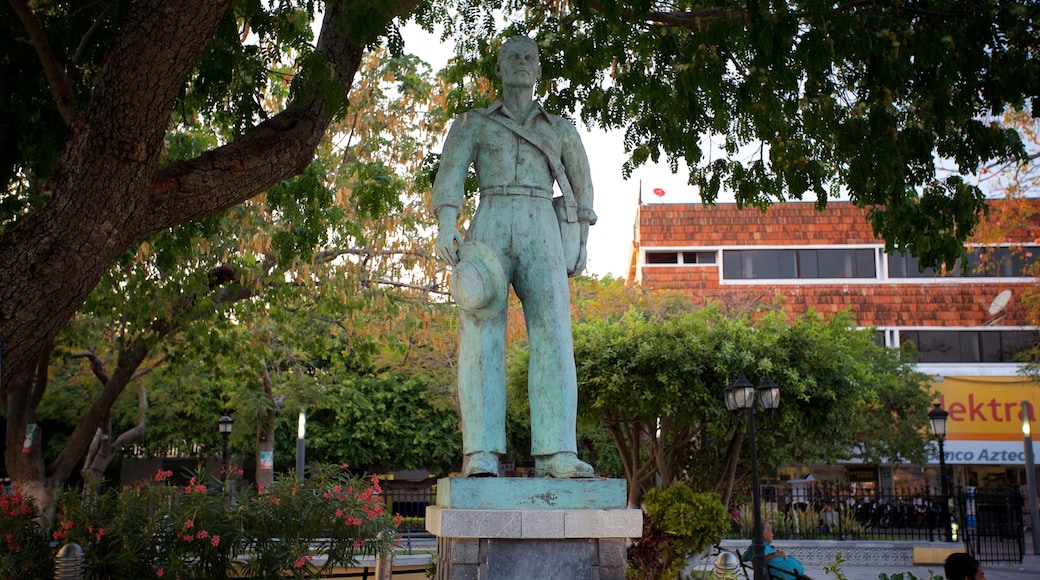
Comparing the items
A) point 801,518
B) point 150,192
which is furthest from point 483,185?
point 801,518

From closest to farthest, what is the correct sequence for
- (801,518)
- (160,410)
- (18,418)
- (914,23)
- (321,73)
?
1. (321,73)
2. (914,23)
3. (18,418)
4. (801,518)
5. (160,410)

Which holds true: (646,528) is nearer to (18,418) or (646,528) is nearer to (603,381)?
(603,381)

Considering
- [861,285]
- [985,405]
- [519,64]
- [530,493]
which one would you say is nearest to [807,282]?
[861,285]

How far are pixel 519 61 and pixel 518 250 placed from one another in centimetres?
114

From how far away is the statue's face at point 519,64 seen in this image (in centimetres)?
575

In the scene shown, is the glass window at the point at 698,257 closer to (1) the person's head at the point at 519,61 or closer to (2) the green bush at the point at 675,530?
(2) the green bush at the point at 675,530

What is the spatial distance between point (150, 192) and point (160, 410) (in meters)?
23.6

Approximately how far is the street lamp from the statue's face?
7210mm

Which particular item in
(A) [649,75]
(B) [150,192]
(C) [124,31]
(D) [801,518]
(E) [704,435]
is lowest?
(D) [801,518]

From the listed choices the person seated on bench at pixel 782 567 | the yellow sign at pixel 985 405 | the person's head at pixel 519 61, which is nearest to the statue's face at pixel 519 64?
the person's head at pixel 519 61

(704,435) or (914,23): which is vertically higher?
(914,23)

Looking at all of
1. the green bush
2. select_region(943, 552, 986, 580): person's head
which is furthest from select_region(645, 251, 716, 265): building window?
select_region(943, 552, 986, 580): person's head

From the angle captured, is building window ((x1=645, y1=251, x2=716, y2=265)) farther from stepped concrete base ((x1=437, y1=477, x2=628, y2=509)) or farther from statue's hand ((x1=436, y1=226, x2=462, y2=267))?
stepped concrete base ((x1=437, y1=477, x2=628, y2=509))

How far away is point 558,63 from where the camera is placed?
8.55 meters
